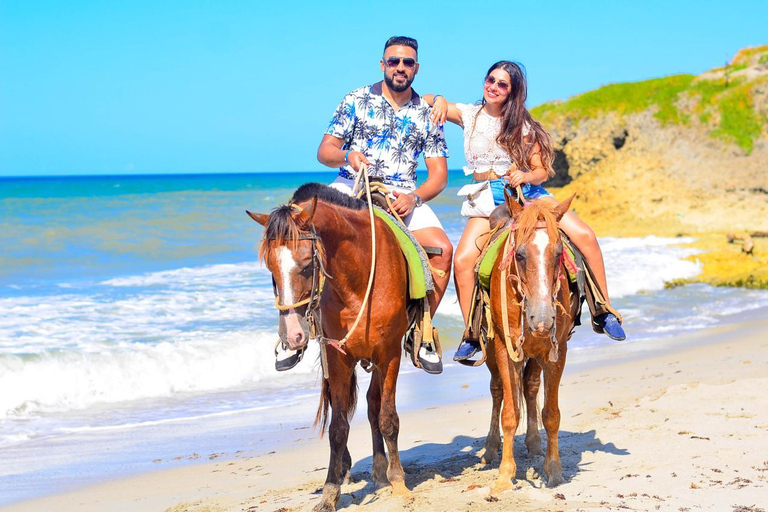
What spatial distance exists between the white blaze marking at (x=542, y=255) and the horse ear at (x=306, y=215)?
1.23 meters

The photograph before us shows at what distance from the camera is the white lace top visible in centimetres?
556

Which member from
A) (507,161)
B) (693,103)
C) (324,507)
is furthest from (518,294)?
(693,103)

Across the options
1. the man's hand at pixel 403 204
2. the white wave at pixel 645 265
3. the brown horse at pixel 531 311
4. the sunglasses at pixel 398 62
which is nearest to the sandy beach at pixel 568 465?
the brown horse at pixel 531 311

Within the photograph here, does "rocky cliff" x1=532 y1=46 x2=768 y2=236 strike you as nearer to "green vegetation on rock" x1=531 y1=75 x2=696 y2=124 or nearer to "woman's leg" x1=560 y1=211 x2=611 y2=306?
"green vegetation on rock" x1=531 y1=75 x2=696 y2=124

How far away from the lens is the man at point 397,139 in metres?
5.29

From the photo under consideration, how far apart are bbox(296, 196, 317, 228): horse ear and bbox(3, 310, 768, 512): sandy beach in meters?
1.76

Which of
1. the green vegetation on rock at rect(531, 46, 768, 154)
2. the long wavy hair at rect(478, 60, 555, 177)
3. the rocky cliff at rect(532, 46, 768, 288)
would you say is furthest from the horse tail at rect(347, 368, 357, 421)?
the green vegetation on rock at rect(531, 46, 768, 154)

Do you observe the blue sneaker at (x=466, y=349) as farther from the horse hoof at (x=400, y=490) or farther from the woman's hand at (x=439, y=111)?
the woman's hand at (x=439, y=111)

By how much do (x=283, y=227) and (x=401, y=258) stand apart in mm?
1182

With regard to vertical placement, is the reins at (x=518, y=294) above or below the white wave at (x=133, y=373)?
above

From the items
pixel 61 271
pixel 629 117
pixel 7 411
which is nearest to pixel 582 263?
pixel 7 411

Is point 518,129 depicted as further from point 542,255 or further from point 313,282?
point 313,282

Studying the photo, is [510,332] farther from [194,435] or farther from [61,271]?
[61,271]

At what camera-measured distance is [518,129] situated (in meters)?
5.43
